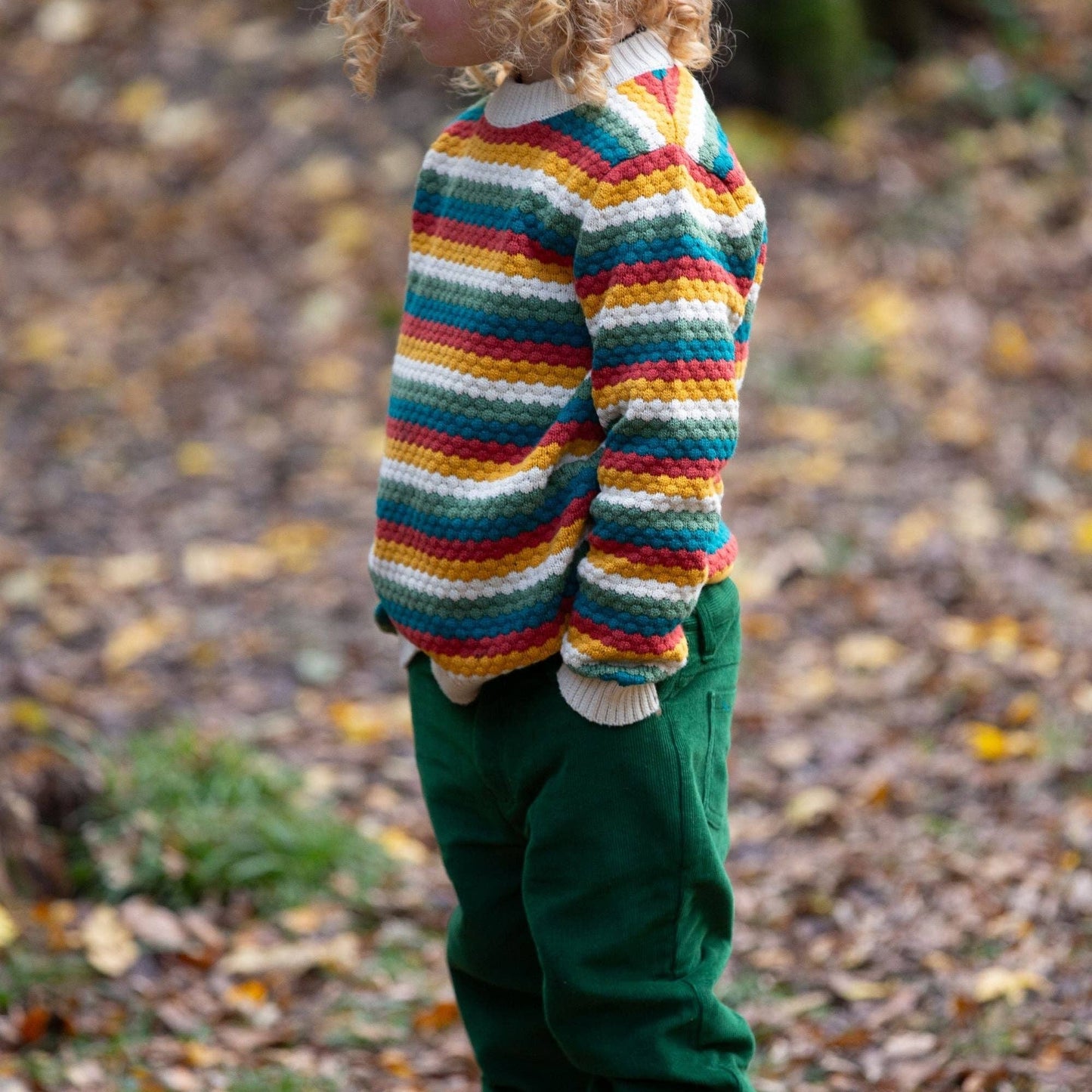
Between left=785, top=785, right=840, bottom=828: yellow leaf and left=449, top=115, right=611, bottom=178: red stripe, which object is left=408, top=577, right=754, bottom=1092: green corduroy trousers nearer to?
left=449, top=115, right=611, bottom=178: red stripe

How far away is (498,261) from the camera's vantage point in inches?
73.4

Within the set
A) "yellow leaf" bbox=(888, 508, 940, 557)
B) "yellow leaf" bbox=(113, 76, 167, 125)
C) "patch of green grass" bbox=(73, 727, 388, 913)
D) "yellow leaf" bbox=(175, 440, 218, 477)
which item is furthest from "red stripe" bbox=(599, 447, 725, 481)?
"yellow leaf" bbox=(113, 76, 167, 125)

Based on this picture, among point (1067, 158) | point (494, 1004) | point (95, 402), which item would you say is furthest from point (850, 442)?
point (494, 1004)

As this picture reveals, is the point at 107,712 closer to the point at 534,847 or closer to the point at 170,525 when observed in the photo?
the point at 170,525

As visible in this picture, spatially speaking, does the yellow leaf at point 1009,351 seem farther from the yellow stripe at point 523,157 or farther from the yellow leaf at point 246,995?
the yellow stripe at point 523,157

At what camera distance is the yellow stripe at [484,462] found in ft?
6.04

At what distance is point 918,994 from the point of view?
115 inches

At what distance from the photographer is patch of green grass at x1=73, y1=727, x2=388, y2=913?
323cm

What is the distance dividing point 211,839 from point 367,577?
5.10 ft

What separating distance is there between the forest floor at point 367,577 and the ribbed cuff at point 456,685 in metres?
1.11

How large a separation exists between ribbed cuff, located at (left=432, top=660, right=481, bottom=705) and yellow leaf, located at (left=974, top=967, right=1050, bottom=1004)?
56.3 inches

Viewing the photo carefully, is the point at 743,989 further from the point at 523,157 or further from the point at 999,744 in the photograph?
the point at 523,157

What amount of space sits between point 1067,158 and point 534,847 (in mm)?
6037

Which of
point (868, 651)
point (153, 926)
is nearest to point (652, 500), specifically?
point (153, 926)
